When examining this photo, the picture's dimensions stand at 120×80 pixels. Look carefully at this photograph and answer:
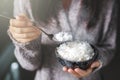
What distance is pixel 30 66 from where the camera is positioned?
0.63m

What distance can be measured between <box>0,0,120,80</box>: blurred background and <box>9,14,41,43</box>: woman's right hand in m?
0.08

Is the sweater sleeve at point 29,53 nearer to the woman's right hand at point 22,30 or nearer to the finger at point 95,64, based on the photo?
the woman's right hand at point 22,30

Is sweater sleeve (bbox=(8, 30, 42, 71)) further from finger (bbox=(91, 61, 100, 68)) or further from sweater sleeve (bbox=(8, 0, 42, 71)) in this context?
finger (bbox=(91, 61, 100, 68))

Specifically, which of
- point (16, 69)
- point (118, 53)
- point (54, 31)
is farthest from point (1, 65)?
point (118, 53)

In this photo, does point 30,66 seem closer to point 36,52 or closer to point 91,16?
point 36,52

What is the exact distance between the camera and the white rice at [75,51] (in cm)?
55

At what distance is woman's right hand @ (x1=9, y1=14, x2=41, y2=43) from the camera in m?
0.52

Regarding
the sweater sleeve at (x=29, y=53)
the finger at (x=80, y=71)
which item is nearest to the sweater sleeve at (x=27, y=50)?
the sweater sleeve at (x=29, y=53)

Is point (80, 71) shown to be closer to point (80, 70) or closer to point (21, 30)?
point (80, 70)

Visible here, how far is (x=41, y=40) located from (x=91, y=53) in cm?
13

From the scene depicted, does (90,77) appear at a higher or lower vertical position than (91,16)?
lower

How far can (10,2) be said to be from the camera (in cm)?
61

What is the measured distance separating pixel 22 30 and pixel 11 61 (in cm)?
14

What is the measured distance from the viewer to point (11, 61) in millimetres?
649
